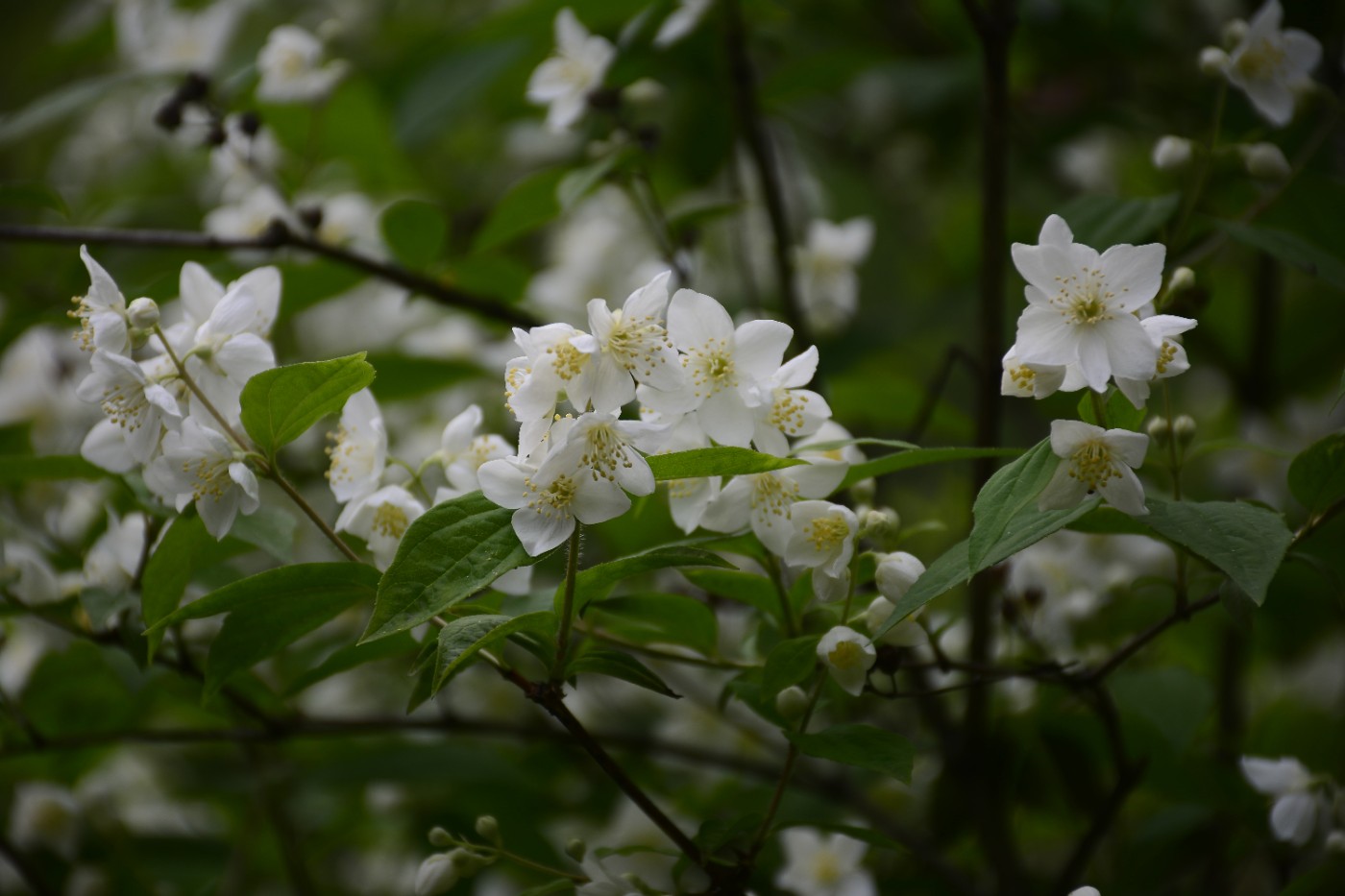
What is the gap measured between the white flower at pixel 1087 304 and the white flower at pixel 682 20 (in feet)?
3.22

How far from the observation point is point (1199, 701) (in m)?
1.82

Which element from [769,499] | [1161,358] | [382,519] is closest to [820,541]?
[769,499]

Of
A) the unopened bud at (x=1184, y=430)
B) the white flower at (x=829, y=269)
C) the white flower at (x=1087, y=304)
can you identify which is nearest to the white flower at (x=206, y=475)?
the white flower at (x=1087, y=304)

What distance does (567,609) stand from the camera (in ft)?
3.82

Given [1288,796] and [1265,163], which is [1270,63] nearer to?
[1265,163]

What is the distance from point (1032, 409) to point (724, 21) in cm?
146

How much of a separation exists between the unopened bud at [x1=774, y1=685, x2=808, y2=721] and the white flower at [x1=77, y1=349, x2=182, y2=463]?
2.51 ft

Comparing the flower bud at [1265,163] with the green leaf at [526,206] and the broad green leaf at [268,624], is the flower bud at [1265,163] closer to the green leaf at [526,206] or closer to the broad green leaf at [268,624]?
the green leaf at [526,206]

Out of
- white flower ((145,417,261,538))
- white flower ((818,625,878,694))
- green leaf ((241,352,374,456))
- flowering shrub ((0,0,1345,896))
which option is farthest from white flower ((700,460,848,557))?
white flower ((145,417,261,538))

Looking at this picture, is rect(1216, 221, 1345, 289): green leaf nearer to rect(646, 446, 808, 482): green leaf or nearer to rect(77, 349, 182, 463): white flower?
rect(646, 446, 808, 482): green leaf

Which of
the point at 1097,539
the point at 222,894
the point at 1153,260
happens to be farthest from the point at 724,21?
the point at 222,894

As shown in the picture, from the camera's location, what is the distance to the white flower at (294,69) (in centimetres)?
232

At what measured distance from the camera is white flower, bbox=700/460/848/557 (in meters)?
1.29

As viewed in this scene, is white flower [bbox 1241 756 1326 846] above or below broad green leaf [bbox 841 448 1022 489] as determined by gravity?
below
